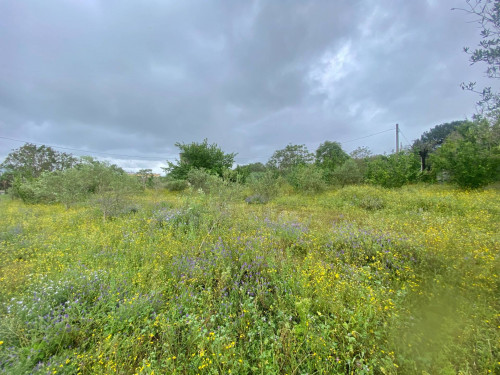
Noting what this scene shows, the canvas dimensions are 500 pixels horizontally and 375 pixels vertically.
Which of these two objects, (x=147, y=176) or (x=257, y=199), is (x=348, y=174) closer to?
(x=257, y=199)

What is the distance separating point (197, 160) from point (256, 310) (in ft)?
57.1

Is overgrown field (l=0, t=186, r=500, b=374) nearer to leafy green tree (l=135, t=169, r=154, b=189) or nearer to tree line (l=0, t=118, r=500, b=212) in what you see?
tree line (l=0, t=118, r=500, b=212)

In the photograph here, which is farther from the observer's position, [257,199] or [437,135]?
[437,135]

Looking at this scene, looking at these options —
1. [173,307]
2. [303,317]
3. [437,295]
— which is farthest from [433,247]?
[173,307]

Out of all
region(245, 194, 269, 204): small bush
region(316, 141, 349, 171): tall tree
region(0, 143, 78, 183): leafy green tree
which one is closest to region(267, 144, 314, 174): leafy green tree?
region(316, 141, 349, 171): tall tree

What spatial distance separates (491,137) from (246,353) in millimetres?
7518

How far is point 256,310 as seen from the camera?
2.18 m

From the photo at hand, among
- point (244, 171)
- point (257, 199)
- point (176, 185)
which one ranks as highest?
point (244, 171)

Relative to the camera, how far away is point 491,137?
455cm

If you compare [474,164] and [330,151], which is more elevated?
[330,151]

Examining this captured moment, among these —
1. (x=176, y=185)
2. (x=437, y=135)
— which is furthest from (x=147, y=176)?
(x=437, y=135)

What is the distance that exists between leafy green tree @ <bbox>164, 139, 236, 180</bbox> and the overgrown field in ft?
45.0

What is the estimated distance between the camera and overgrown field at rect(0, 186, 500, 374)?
162 centimetres

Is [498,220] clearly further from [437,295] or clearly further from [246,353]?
[246,353]
